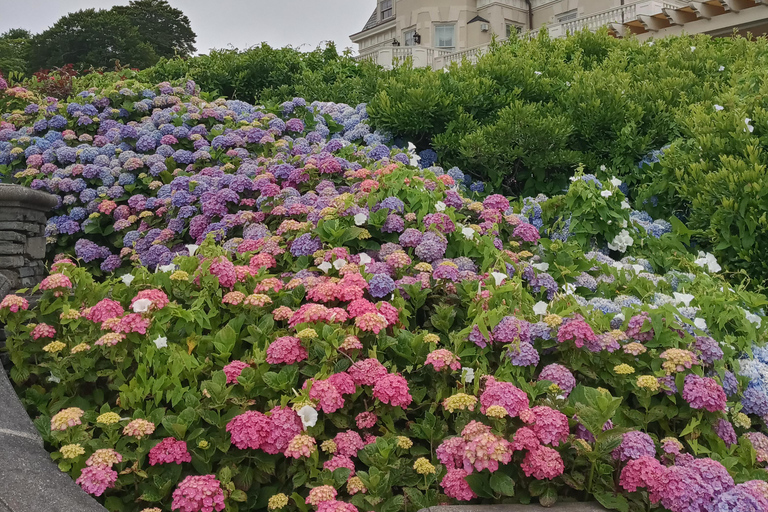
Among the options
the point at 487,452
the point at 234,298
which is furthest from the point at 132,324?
the point at 487,452

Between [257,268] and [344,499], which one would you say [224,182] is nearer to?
[257,268]

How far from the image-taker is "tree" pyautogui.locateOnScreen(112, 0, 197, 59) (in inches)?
1624

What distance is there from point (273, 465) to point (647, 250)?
3505 mm

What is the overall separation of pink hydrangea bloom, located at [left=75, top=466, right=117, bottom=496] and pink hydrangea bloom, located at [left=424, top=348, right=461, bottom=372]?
1308 millimetres

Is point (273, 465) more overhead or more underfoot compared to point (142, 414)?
more underfoot

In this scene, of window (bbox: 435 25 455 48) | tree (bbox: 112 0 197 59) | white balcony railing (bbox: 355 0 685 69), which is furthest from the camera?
tree (bbox: 112 0 197 59)

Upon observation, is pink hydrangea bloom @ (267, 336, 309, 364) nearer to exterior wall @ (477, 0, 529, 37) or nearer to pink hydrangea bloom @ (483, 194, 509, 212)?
pink hydrangea bloom @ (483, 194, 509, 212)

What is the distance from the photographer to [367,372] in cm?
245

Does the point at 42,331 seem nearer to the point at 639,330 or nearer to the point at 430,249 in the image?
the point at 430,249

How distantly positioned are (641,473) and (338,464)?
3.61ft

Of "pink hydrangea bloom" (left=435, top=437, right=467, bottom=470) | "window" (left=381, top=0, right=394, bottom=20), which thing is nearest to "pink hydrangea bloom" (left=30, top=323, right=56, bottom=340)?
"pink hydrangea bloom" (left=435, top=437, right=467, bottom=470)

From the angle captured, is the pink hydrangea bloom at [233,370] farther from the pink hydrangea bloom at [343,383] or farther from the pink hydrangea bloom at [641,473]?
the pink hydrangea bloom at [641,473]

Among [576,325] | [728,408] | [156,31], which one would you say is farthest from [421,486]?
[156,31]

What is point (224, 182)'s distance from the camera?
15.8 ft
